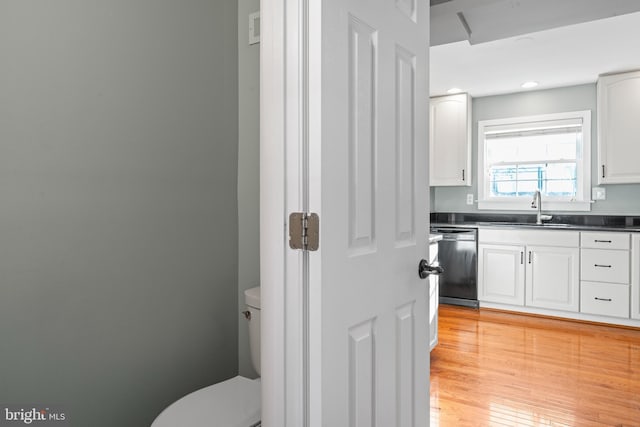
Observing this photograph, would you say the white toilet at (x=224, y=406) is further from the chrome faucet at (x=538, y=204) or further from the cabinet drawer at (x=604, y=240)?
the chrome faucet at (x=538, y=204)

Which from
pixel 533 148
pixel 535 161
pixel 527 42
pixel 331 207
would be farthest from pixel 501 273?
pixel 331 207

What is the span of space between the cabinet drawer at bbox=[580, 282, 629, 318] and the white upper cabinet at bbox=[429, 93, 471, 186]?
1632 mm

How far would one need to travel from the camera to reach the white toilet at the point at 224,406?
4.36ft

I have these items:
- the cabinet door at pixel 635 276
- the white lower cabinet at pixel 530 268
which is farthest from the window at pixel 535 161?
the cabinet door at pixel 635 276

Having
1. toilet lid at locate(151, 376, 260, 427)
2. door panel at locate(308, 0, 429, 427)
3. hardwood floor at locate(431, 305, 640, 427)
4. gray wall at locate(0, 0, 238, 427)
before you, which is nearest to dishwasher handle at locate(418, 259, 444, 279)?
door panel at locate(308, 0, 429, 427)

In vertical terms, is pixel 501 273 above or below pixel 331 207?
below

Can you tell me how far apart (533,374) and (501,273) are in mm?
1699

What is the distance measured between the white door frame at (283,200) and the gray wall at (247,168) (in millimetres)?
898

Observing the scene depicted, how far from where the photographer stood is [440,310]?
4348 mm

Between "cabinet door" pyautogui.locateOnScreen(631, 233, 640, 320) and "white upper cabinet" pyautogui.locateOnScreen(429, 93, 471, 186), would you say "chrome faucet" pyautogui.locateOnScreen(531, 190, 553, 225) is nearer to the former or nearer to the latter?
"white upper cabinet" pyautogui.locateOnScreen(429, 93, 471, 186)

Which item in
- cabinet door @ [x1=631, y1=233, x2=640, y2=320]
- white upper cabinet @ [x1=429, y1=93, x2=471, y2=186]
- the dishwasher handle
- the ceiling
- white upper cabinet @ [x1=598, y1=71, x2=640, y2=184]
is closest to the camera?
the dishwasher handle

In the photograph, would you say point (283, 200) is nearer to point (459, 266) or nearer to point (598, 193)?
point (459, 266)

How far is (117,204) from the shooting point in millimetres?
1520

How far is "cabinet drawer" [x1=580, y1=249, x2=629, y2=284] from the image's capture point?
12.1 ft
